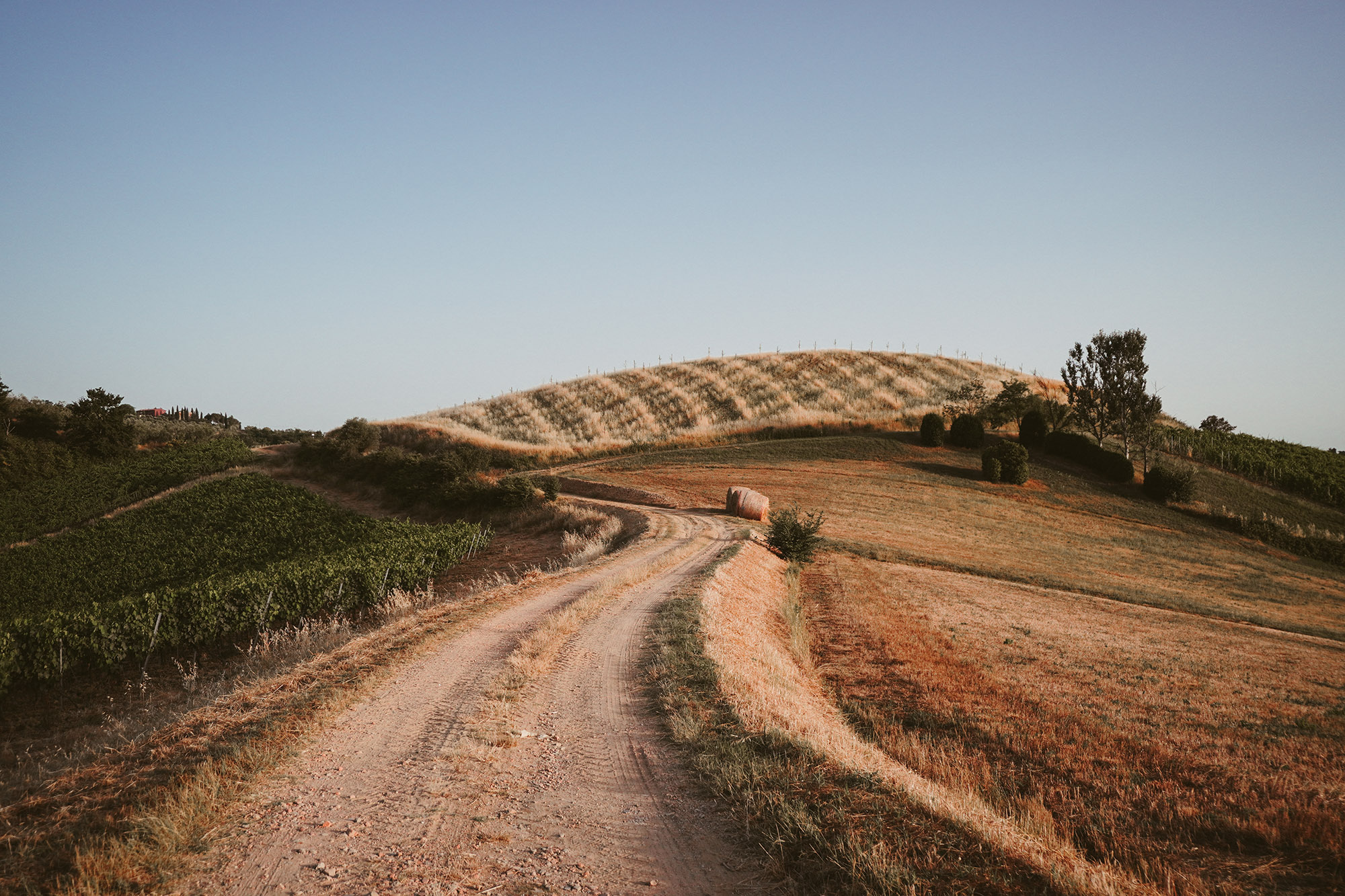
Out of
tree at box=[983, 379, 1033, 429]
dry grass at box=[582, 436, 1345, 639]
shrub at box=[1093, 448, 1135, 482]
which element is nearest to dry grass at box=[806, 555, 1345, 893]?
dry grass at box=[582, 436, 1345, 639]

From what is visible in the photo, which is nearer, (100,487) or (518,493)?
(518,493)

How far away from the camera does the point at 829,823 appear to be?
17.9 ft

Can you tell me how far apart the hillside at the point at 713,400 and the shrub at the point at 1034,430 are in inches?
377

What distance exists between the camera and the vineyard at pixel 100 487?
38.3m

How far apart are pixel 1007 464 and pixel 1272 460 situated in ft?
76.6

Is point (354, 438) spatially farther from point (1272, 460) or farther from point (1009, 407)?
point (1272, 460)

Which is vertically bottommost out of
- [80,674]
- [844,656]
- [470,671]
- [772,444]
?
[80,674]

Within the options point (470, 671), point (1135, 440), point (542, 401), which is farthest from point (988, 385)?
point (470, 671)

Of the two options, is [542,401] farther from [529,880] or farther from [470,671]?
[529,880]

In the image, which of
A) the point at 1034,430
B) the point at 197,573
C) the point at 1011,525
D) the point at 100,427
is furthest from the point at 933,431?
the point at 100,427

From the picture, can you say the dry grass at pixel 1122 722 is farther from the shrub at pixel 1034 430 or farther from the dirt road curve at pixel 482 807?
the shrub at pixel 1034 430

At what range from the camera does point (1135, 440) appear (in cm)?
4397

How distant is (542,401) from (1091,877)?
73457 millimetres

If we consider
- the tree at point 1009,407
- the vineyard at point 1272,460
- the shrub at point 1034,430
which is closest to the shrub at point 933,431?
the tree at point 1009,407
